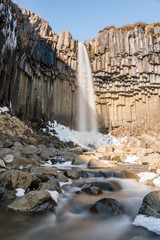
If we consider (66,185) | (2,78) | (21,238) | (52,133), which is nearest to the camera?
(21,238)

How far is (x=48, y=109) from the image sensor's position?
19.4 m

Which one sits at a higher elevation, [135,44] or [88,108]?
[135,44]

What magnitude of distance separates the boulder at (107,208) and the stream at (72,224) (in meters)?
0.10

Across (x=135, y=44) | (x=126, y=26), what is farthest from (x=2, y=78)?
(x=126, y=26)

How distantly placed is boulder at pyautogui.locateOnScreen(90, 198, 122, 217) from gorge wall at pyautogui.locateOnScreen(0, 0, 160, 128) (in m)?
13.8

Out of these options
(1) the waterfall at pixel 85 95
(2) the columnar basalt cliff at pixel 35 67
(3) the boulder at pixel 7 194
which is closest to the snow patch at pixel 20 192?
(3) the boulder at pixel 7 194

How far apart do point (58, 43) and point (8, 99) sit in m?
11.6

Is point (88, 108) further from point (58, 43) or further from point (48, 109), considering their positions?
point (58, 43)

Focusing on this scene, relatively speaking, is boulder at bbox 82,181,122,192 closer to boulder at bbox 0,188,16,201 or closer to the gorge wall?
boulder at bbox 0,188,16,201

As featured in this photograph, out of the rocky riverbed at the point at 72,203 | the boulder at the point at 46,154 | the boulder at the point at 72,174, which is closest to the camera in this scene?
the rocky riverbed at the point at 72,203

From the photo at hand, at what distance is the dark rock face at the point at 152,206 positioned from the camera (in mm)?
2972

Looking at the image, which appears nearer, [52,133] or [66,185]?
[66,185]

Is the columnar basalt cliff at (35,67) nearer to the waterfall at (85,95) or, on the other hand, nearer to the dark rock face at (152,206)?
the waterfall at (85,95)

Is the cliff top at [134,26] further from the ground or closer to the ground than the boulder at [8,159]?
further from the ground
